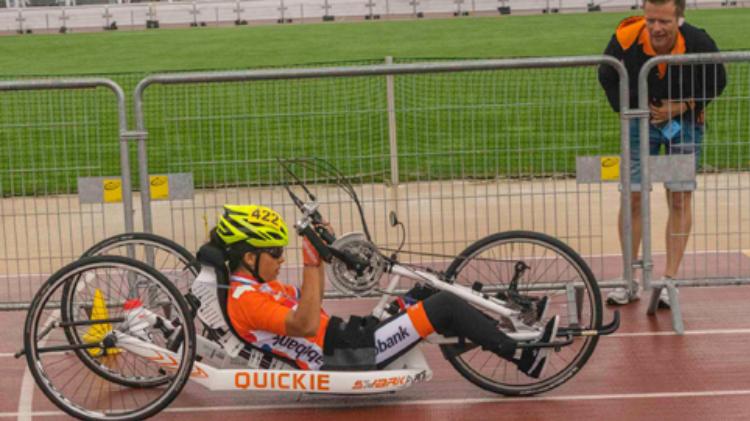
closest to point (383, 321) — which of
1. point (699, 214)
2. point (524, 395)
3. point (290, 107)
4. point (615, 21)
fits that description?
point (524, 395)

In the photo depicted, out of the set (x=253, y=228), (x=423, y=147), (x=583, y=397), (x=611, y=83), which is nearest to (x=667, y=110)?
(x=611, y=83)

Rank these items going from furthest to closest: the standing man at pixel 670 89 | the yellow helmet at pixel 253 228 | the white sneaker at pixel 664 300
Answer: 1. the white sneaker at pixel 664 300
2. the standing man at pixel 670 89
3. the yellow helmet at pixel 253 228

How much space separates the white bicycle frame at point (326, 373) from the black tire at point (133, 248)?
1.48 ft

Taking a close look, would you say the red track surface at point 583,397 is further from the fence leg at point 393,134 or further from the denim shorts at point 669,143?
the fence leg at point 393,134

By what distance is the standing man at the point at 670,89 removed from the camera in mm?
8617

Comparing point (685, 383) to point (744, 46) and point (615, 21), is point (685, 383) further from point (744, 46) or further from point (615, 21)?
point (615, 21)

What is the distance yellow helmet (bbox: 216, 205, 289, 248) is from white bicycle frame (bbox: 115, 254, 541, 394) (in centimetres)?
61

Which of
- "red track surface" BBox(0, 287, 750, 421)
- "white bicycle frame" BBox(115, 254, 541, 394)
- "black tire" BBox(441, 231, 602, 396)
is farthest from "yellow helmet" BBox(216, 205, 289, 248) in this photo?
"black tire" BBox(441, 231, 602, 396)

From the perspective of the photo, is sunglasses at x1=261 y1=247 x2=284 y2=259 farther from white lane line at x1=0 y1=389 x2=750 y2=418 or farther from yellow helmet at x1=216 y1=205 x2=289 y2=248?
white lane line at x1=0 y1=389 x2=750 y2=418

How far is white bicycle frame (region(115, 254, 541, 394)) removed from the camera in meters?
6.72

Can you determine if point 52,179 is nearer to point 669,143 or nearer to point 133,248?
point 133,248

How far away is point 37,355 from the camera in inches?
268

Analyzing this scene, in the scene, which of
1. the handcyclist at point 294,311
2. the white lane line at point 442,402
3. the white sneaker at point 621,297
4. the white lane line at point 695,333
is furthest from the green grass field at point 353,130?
the white lane line at point 442,402

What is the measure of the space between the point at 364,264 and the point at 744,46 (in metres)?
28.5
